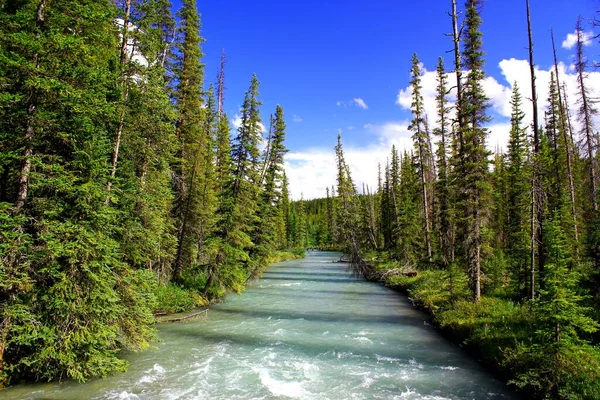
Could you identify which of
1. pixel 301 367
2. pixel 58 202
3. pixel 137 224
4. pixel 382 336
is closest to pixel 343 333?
pixel 382 336

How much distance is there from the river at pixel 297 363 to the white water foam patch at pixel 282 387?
34 millimetres

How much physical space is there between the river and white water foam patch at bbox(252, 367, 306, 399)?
3 cm

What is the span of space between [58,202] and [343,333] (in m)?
14.0

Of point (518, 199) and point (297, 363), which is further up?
point (518, 199)

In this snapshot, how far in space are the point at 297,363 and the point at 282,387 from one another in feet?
7.38

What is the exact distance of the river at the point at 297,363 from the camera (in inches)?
419

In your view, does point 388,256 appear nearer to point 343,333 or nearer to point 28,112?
point 343,333

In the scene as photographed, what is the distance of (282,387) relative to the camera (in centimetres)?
1115

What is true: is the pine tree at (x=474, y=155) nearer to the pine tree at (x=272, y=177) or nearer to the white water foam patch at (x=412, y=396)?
the white water foam patch at (x=412, y=396)

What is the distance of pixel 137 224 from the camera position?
1299cm

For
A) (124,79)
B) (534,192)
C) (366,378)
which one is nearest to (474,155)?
(534,192)

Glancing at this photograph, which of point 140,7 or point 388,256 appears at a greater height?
point 140,7

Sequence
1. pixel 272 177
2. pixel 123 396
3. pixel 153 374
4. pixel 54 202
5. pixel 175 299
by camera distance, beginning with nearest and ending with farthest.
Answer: pixel 54 202 → pixel 123 396 → pixel 153 374 → pixel 175 299 → pixel 272 177

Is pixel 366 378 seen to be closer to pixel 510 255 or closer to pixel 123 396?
pixel 123 396
